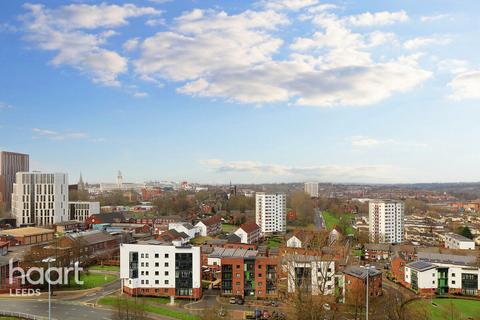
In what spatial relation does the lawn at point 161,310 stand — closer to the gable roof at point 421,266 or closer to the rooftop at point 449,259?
the gable roof at point 421,266

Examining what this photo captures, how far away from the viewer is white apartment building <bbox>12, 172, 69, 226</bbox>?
60.8 metres

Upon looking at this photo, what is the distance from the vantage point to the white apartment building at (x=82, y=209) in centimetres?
6450

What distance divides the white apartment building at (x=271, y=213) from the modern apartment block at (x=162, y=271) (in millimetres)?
33502

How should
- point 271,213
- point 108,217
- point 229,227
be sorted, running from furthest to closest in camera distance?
point 229,227 < point 271,213 < point 108,217

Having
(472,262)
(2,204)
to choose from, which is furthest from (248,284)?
(2,204)

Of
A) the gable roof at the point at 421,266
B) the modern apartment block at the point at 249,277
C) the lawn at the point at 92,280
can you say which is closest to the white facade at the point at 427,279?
the gable roof at the point at 421,266

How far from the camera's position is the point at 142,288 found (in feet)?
85.5

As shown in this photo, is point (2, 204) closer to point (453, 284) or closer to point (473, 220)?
point (453, 284)

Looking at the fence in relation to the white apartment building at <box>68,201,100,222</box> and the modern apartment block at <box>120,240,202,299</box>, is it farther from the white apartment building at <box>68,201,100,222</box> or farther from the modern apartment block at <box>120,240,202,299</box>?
the white apartment building at <box>68,201,100,222</box>

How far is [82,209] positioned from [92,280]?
123 feet

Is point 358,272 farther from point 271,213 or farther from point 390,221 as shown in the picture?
point 271,213

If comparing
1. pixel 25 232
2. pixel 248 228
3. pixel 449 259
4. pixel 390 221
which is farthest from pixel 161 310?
pixel 390 221

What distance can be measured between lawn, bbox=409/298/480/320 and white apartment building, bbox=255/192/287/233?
33539mm

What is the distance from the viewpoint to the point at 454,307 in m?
20.3
